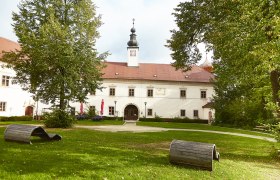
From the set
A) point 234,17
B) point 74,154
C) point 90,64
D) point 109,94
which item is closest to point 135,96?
point 109,94

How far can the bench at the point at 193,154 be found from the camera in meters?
9.04

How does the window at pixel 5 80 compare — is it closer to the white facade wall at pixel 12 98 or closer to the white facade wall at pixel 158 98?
the white facade wall at pixel 12 98

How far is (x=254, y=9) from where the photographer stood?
1300 cm

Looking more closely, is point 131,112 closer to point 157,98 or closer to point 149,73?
point 157,98

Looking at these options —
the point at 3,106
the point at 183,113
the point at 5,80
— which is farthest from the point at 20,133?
the point at 183,113

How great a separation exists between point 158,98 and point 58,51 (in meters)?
32.9

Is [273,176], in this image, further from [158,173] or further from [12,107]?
[12,107]

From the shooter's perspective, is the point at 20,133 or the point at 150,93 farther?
the point at 150,93

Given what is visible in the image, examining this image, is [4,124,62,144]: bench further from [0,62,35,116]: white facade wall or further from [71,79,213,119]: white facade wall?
[71,79,213,119]: white facade wall

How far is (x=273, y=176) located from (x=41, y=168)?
7541 millimetres

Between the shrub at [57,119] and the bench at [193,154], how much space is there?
50.6ft

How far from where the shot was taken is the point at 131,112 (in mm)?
53250

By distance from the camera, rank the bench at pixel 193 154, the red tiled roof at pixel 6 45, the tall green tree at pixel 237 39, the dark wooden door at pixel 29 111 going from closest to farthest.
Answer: the bench at pixel 193 154 < the tall green tree at pixel 237 39 < the red tiled roof at pixel 6 45 < the dark wooden door at pixel 29 111

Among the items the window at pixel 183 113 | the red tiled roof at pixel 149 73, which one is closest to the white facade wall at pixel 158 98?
the window at pixel 183 113
